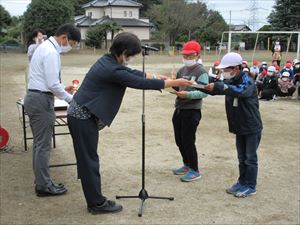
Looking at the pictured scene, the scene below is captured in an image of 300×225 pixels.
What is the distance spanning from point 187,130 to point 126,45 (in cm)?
163

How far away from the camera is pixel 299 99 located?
40.4 feet

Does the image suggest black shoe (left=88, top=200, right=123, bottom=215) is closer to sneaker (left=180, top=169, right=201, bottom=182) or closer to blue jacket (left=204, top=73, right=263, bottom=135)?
sneaker (left=180, top=169, right=201, bottom=182)

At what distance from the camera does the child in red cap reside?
459cm

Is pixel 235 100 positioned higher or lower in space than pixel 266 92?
higher

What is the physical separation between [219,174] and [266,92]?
292 inches

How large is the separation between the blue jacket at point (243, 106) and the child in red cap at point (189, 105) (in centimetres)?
38

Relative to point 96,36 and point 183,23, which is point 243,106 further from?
point 183,23

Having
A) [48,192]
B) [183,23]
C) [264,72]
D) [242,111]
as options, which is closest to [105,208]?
[48,192]

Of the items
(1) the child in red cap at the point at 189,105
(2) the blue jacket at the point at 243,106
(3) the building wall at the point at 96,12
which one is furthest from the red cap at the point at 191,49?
(3) the building wall at the point at 96,12

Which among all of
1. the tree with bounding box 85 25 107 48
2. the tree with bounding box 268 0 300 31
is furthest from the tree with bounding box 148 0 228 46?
the tree with bounding box 268 0 300 31

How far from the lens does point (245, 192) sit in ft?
14.9

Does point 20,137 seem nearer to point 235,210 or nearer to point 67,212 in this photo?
point 67,212

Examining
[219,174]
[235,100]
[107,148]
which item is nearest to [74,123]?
[235,100]

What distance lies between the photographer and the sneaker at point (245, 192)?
4539mm
